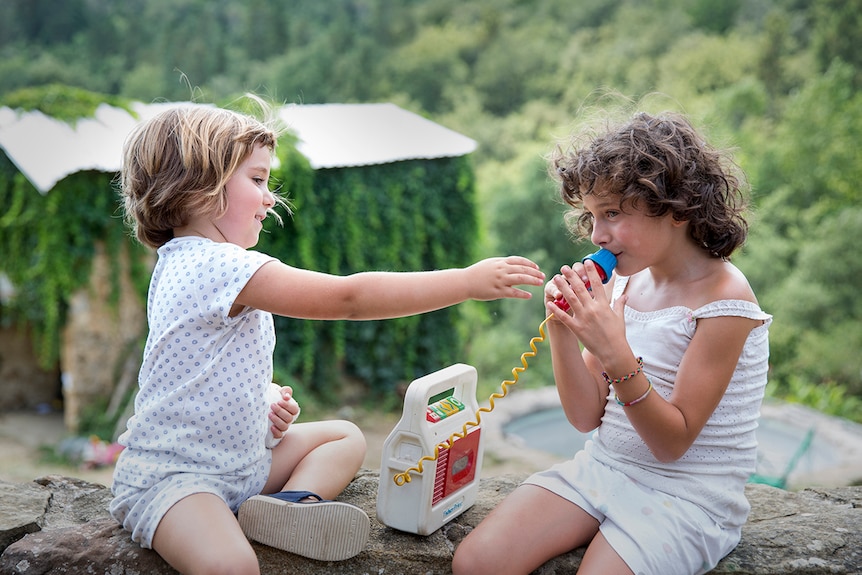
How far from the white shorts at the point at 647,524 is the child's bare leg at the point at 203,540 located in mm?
564

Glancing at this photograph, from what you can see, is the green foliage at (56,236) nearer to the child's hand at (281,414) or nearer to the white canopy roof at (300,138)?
the white canopy roof at (300,138)

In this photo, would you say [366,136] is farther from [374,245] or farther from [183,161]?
[183,161]

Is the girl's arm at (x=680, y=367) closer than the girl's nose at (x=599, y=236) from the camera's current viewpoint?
Yes

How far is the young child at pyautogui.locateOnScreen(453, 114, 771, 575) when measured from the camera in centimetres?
141

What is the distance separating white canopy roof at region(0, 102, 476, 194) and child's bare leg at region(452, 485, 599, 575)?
2.65 metres

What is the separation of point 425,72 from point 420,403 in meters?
11.2

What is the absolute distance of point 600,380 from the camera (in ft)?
5.43

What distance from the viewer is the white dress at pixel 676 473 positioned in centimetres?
144

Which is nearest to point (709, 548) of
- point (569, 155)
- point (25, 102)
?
point (569, 155)

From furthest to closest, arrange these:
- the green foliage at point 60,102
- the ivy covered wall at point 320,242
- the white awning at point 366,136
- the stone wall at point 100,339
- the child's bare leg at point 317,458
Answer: the white awning at point 366,136 → the green foliage at point 60,102 → the stone wall at point 100,339 → the ivy covered wall at point 320,242 → the child's bare leg at point 317,458

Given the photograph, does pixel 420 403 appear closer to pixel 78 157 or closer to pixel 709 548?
pixel 709 548

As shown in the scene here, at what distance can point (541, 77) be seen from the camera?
12.0 metres

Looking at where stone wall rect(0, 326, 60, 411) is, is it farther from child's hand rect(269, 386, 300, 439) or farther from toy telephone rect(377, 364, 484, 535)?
toy telephone rect(377, 364, 484, 535)

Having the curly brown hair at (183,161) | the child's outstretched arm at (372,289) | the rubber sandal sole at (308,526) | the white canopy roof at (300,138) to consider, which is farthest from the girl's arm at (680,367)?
the white canopy roof at (300,138)
